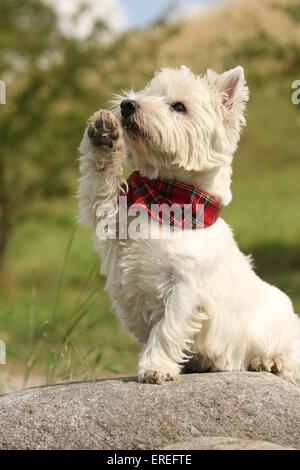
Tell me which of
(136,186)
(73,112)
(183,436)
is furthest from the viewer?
(73,112)

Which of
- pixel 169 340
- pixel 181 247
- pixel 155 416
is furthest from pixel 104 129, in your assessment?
pixel 155 416

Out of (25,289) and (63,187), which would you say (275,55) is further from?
(25,289)

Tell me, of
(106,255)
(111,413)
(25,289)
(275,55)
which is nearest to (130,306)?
(106,255)

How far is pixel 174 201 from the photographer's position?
Answer: 5801 mm

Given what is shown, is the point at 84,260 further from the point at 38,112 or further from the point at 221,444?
the point at 221,444

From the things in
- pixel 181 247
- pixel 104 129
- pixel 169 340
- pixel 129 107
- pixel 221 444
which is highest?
pixel 129 107

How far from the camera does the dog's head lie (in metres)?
5.56

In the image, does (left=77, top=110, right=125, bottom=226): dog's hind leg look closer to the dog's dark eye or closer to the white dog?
the white dog

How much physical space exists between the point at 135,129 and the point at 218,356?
5.32ft

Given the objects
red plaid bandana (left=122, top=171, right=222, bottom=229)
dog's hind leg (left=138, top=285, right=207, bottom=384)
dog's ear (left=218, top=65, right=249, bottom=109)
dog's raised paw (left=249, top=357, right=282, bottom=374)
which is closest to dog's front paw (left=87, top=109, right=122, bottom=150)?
red plaid bandana (left=122, top=171, right=222, bottom=229)

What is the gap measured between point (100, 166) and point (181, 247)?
0.74 meters

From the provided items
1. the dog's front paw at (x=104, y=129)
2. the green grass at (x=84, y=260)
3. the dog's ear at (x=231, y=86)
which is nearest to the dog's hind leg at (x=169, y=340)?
the dog's front paw at (x=104, y=129)

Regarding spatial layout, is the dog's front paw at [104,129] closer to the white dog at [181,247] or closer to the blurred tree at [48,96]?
the white dog at [181,247]

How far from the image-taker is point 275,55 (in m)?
21.9
